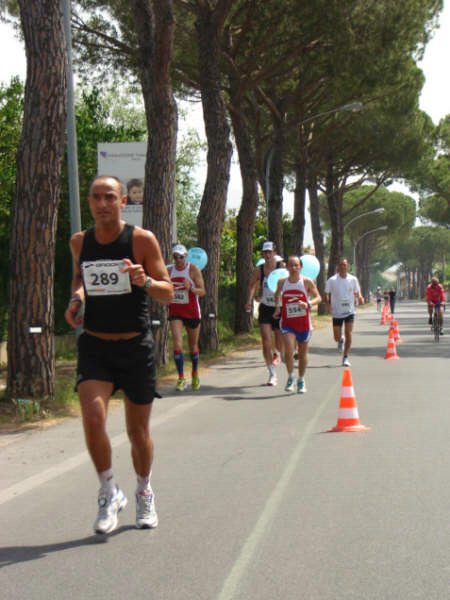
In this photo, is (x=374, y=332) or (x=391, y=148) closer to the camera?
(x=374, y=332)

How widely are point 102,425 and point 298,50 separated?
23.1 m

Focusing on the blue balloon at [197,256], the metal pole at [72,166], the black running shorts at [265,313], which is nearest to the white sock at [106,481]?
the black running shorts at [265,313]

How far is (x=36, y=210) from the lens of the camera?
11.5 meters

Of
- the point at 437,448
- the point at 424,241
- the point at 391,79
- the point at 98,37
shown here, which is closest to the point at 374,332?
the point at 391,79

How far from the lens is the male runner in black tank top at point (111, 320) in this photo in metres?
5.70

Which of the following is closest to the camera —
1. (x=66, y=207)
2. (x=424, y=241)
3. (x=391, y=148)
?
(x=66, y=207)

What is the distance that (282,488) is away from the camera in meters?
7.12

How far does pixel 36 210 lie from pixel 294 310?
375 cm

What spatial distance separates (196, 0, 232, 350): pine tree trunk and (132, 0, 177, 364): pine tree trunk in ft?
15.0

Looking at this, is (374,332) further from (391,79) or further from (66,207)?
(66,207)

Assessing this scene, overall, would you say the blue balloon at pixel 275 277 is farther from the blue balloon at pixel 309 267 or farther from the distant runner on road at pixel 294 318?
the blue balloon at pixel 309 267

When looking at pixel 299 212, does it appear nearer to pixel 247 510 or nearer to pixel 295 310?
pixel 295 310

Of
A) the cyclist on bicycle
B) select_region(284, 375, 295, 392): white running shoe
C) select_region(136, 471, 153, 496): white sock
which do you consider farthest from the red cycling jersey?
select_region(136, 471, 153, 496): white sock

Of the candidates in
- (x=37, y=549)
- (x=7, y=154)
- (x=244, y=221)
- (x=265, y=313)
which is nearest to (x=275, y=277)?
(x=265, y=313)
